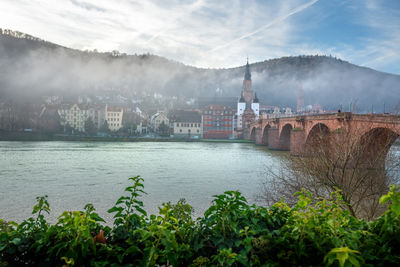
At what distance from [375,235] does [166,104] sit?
149211mm

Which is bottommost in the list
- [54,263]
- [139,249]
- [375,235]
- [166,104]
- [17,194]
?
[17,194]

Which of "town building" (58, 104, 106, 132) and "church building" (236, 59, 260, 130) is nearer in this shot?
"town building" (58, 104, 106, 132)

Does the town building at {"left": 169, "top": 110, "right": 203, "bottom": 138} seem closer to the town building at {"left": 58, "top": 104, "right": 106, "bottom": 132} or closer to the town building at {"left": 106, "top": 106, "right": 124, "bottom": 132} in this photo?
the town building at {"left": 106, "top": 106, "right": 124, "bottom": 132}

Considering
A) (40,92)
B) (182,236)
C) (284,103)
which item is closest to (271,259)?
(182,236)

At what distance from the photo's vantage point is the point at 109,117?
90375mm

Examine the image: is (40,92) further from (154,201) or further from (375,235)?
(375,235)

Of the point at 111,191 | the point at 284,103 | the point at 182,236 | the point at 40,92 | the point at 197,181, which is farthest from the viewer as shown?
the point at 284,103

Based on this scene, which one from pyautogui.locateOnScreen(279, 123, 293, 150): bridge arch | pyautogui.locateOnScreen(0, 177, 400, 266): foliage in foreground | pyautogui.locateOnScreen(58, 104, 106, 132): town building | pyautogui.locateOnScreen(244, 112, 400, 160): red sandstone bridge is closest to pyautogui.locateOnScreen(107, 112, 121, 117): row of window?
pyautogui.locateOnScreen(58, 104, 106, 132): town building

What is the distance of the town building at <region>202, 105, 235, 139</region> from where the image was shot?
90500 millimetres

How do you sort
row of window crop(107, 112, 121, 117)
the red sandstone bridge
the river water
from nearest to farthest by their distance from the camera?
the river water
the red sandstone bridge
row of window crop(107, 112, 121, 117)

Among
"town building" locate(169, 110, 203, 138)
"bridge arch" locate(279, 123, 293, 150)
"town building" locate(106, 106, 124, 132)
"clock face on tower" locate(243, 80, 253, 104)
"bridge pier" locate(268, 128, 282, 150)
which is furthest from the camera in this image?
"clock face on tower" locate(243, 80, 253, 104)

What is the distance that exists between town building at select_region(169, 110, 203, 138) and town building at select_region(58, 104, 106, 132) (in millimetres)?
21431

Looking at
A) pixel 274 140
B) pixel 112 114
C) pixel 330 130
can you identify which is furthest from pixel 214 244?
pixel 112 114

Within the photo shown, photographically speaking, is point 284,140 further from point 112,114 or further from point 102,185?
point 112,114
